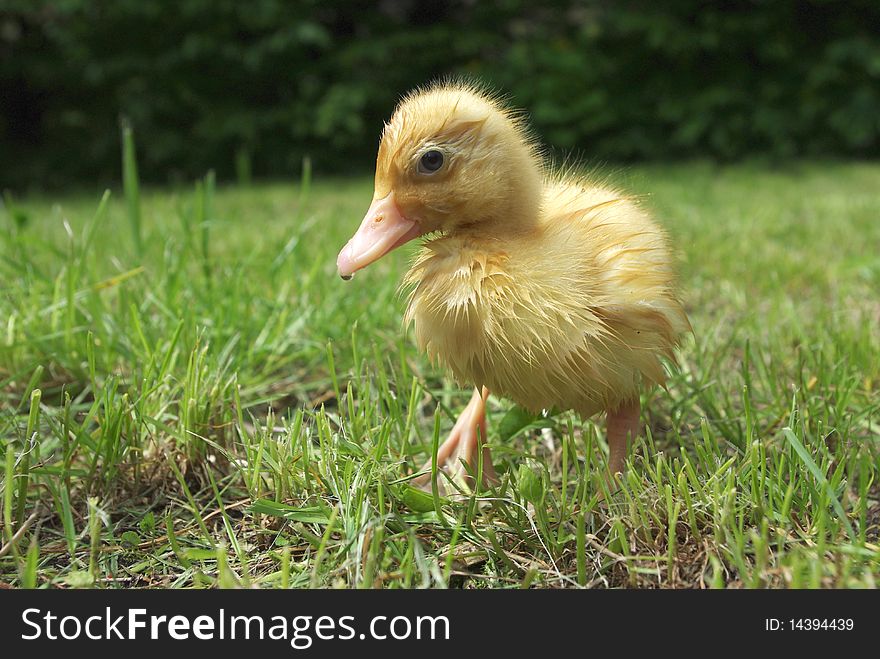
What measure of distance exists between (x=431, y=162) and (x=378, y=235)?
0.50 feet

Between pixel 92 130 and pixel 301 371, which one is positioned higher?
pixel 92 130

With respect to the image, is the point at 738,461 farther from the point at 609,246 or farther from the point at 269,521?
the point at 269,521

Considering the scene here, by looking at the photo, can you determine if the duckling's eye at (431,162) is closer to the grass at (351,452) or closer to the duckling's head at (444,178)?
the duckling's head at (444,178)

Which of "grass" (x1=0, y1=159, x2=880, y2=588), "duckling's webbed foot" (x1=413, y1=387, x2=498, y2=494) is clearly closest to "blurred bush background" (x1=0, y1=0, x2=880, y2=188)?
"grass" (x1=0, y1=159, x2=880, y2=588)

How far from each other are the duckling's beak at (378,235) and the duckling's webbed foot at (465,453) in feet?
1.04

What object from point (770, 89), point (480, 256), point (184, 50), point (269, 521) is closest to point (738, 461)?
point (480, 256)

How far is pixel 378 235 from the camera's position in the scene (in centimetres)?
129

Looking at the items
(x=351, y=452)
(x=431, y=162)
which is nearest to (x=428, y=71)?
(x=431, y=162)

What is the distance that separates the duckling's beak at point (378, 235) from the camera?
1271 mm

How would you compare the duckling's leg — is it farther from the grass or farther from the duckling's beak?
the duckling's beak

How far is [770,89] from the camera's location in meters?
7.00

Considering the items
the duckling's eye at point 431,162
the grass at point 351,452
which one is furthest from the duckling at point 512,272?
the grass at point 351,452

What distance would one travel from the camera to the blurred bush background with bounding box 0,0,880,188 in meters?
6.99
